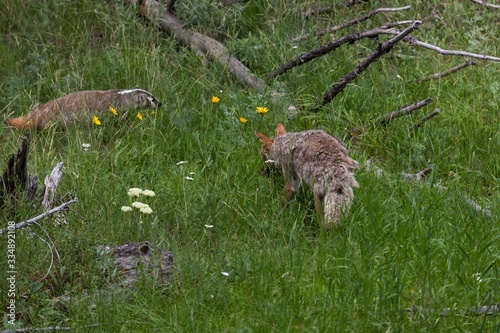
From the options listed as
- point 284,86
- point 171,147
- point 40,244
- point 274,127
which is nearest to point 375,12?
point 284,86

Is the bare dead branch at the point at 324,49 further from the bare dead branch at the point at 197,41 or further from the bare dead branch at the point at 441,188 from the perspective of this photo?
the bare dead branch at the point at 441,188

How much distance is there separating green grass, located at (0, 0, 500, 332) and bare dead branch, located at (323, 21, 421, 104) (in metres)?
0.16

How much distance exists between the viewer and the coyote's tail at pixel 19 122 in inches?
287

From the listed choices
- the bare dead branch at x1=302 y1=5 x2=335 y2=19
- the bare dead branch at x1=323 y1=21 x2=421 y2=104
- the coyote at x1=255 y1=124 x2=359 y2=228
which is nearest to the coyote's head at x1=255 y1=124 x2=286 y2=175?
the coyote at x1=255 y1=124 x2=359 y2=228

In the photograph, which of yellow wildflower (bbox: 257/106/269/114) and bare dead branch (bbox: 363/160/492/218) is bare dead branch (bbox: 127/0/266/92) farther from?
bare dead branch (bbox: 363/160/492/218)

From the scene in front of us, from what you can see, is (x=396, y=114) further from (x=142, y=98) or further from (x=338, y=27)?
(x=142, y=98)

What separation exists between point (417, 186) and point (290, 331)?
2306mm

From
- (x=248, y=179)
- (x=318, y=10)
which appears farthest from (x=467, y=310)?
(x=318, y=10)

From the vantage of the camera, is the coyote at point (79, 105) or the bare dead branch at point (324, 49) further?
the bare dead branch at point (324, 49)

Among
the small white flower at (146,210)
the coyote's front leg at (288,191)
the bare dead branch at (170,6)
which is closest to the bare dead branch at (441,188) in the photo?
the coyote's front leg at (288,191)

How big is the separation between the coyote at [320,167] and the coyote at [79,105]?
1718 mm

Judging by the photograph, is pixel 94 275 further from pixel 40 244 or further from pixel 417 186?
pixel 417 186

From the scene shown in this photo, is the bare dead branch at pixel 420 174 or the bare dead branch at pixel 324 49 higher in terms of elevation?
the bare dead branch at pixel 324 49

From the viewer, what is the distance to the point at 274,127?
7148mm
